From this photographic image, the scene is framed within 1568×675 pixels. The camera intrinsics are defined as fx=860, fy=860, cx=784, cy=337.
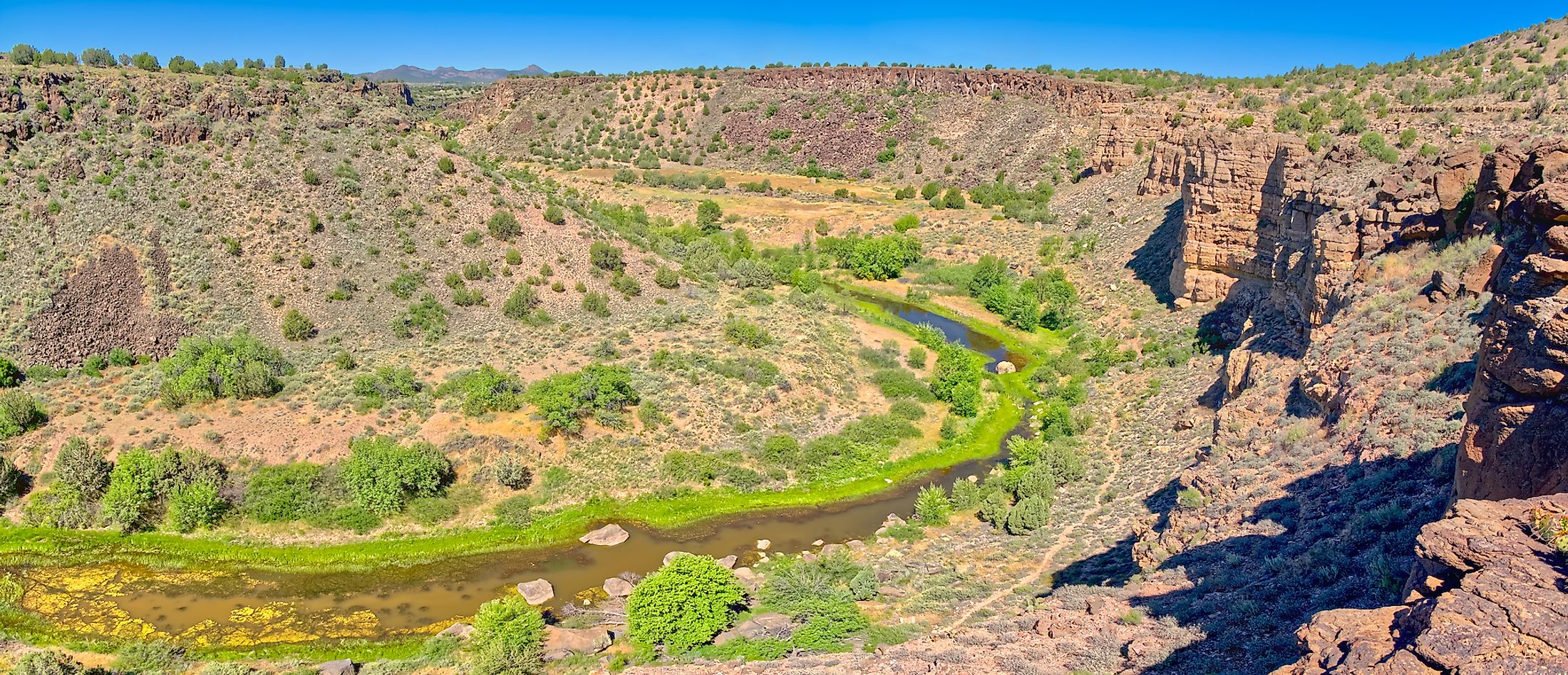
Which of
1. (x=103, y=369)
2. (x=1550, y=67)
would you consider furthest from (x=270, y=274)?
(x=1550, y=67)

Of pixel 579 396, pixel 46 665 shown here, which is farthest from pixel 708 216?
pixel 46 665

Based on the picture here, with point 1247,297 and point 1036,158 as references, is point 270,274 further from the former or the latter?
point 1036,158

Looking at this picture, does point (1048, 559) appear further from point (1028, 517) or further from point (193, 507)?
point (193, 507)

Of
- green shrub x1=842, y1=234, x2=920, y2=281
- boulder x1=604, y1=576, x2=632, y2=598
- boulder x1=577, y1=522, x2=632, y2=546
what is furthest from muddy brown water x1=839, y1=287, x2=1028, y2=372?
boulder x1=604, y1=576, x2=632, y2=598

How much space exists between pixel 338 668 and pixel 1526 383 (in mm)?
23342

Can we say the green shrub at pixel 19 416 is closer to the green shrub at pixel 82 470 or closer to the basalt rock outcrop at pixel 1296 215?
the green shrub at pixel 82 470

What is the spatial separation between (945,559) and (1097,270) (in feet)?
106

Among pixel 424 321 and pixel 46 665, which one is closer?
pixel 46 665

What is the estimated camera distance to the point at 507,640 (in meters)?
20.0

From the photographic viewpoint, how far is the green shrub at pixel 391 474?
27.6 m

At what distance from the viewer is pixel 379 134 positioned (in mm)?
47969

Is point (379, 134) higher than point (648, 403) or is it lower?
higher

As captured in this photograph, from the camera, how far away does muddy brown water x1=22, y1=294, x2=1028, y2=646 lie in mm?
22531

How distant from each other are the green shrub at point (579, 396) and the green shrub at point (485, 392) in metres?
0.71
